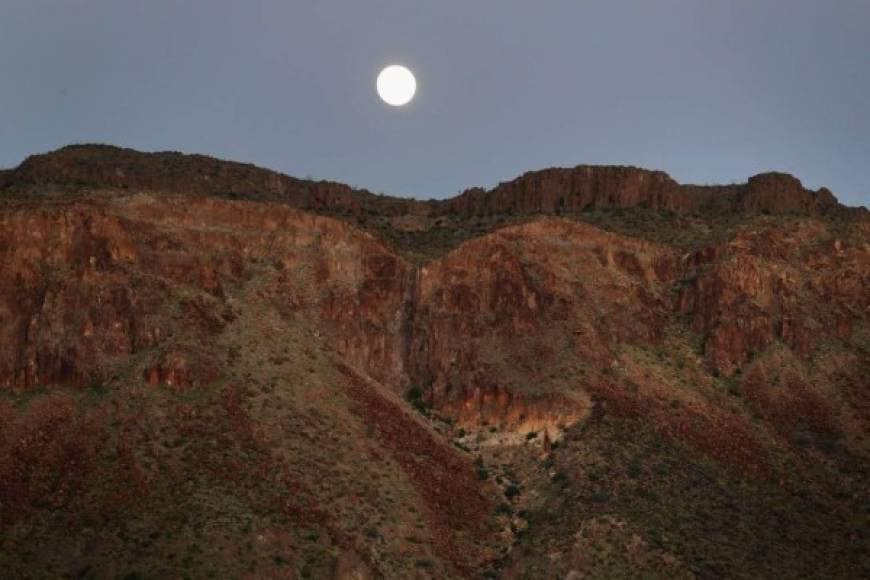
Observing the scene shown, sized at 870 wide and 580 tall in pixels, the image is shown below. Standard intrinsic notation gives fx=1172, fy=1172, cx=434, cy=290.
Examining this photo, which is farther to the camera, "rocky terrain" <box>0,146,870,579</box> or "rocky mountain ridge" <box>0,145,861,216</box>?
"rocky mountain ridge" <box>0,145,861,216</box>

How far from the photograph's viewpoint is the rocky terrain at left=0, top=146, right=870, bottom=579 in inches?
1886

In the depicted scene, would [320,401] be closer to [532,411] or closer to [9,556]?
[532,411]

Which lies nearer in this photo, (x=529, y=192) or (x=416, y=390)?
(x=416, y=390)

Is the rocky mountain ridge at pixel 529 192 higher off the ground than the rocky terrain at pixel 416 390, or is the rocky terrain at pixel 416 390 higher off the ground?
the rocky mountain ridge at pixel 529 192

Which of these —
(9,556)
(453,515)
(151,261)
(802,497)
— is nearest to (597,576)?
Result: (453,515)

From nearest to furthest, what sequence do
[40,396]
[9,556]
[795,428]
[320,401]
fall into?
1. [9,556]
2. [40,396]
3. [320,401]
4. [795,428]

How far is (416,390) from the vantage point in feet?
208

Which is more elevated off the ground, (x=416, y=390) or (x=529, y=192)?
(x=529, y=192)

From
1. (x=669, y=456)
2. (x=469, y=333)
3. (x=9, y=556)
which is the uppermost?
(x=469, y=333)

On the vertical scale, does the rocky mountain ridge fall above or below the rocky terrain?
above

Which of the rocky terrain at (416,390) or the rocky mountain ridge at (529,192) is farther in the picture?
the rocky mountain ridge at (529,192)

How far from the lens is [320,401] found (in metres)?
56.8

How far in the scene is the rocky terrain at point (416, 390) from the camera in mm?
47906

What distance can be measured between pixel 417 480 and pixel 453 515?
2.33 meters
